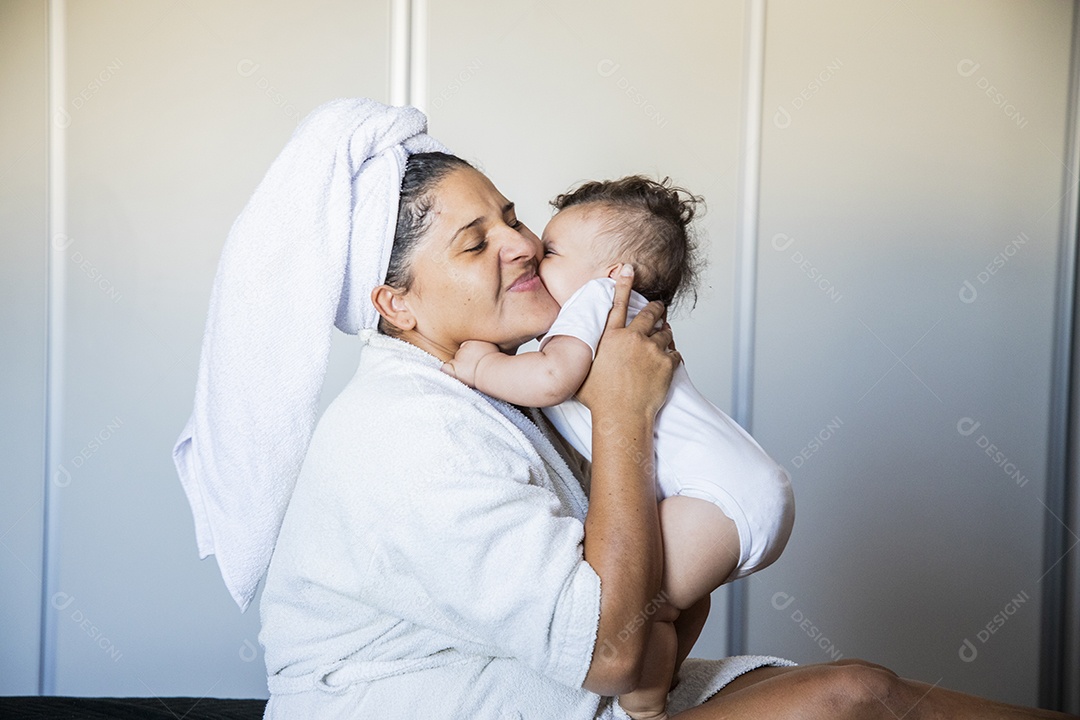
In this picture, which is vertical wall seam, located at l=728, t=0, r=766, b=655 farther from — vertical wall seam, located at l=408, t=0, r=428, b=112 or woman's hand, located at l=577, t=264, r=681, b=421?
woman's hand, located at l=577, t=264, r=681, b=421

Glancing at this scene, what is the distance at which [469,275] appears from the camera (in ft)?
4.79

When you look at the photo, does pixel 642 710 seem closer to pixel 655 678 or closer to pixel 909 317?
pixel 655 678

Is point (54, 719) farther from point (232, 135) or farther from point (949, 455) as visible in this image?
point (949, 455)

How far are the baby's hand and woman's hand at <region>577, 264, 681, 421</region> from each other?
15cm

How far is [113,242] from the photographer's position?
2.77 metres

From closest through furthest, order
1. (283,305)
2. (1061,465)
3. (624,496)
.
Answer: (624,496), (283,305), (1061,465)

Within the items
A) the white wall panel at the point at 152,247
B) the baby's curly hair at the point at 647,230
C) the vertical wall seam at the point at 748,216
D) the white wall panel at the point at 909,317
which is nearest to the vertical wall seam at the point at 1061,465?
the white wall panel at the point at 909,317

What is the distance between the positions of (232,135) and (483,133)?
0.70 metres

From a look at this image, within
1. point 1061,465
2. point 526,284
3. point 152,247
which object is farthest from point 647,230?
point 1061,465

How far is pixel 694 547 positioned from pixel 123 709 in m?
1.44

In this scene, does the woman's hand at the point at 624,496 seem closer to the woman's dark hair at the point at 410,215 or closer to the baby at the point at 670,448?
the baby at the point at 670,448

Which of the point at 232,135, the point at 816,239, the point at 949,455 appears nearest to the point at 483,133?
the point at 232,135

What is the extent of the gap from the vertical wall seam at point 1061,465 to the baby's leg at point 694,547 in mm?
2096

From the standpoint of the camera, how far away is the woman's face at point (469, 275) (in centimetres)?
146
